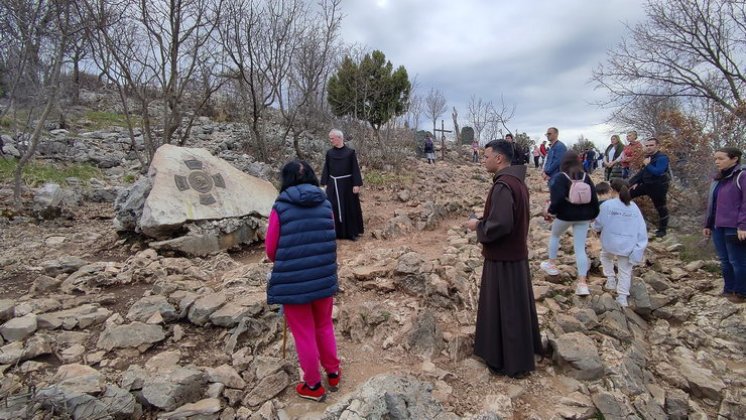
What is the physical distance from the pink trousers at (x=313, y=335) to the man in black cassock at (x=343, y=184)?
3500 mm

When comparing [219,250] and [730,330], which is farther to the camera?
[219,250]

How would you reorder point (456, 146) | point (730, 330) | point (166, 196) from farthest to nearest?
point (456, 146), point (166, 196), point (730, 330)

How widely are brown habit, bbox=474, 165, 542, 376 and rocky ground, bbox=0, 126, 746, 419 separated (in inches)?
8.7

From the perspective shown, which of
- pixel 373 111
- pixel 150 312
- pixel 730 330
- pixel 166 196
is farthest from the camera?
pixel 373 111

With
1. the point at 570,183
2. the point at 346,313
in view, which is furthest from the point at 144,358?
the point at 570,183

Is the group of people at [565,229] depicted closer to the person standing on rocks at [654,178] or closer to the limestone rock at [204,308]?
the person standing on rocks at [654,178]

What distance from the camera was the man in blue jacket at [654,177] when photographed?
19.0ft

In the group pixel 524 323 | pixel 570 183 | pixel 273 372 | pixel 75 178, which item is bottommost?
pixel 273 372

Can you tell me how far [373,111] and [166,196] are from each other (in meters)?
10.8

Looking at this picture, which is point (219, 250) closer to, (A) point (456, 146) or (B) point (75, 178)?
(B) point (75, 178)

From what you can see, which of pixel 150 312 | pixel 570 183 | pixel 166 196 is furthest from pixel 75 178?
pixel 570 183

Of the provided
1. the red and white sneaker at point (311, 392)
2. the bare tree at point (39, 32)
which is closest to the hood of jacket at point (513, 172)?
the red and white sneaker at point (311, 392)

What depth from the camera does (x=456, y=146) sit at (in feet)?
74.1

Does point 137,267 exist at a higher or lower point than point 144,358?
higher
